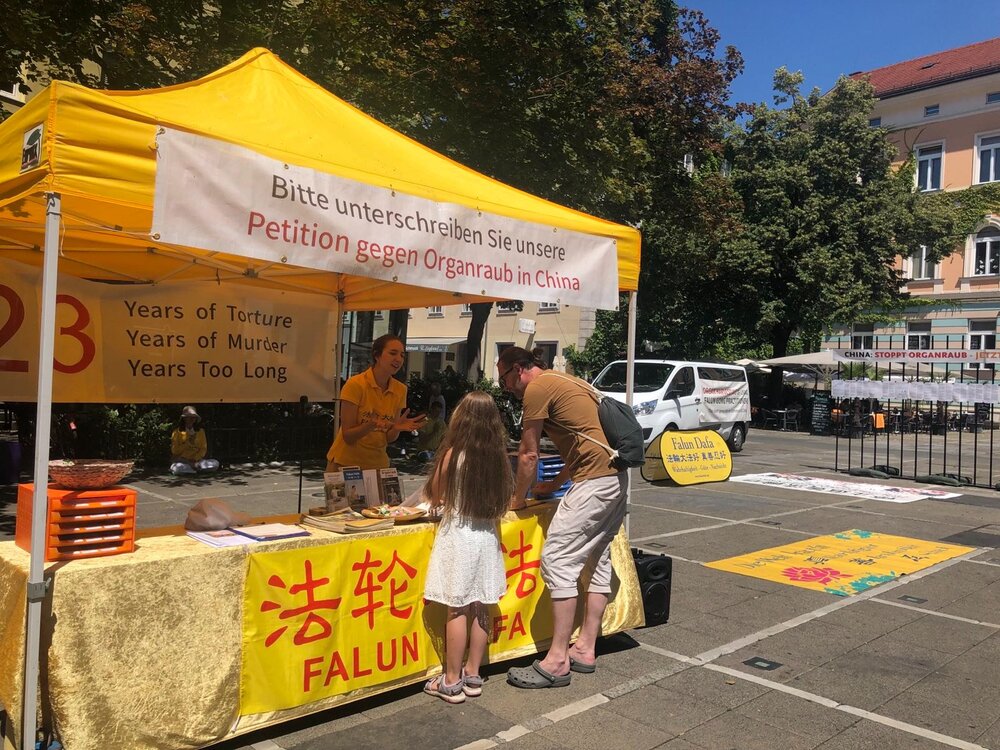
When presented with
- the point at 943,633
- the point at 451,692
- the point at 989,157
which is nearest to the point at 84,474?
the point at 451,692

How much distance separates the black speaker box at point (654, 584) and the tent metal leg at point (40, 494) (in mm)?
3433

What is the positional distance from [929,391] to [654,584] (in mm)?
10256

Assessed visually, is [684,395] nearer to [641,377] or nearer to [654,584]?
[641,377]

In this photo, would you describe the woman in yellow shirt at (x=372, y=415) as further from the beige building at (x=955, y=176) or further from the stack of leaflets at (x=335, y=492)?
the beige building at (x=955, y=176)

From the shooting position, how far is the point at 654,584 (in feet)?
17.0

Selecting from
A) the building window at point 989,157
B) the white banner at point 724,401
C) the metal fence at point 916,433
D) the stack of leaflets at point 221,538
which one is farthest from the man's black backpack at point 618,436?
the building window at point 989,157

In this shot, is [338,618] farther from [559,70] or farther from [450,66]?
[559,70]

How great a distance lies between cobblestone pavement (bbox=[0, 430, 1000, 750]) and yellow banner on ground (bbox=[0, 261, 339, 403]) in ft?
7.56

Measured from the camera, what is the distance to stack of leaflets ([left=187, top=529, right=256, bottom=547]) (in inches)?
134

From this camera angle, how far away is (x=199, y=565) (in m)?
3.20

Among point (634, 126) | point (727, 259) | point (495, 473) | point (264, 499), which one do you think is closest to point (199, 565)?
point (495, 473)

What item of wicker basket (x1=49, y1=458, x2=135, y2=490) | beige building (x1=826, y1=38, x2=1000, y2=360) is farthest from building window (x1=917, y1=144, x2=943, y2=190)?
wicker basket (x1=49, y1=458, x2=135, y2=490)

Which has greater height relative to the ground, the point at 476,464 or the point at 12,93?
the point at 12,93

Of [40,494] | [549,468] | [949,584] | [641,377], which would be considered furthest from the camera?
[641,377]
